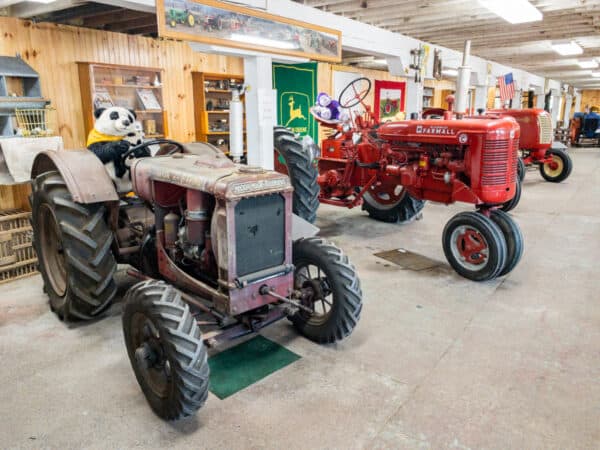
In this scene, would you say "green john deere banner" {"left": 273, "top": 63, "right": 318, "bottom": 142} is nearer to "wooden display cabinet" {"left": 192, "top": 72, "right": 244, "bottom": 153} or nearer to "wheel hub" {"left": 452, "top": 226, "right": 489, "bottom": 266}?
"wooden display cabinet" {"left": 192, "top": 72, "right": 244, "bottom": 153}

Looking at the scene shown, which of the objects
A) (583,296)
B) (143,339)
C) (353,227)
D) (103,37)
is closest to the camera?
(143,339)

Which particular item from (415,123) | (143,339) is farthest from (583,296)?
(143,339)

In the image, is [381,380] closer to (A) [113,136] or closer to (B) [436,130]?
(A) [113,136]

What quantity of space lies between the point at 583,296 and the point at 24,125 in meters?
4.76

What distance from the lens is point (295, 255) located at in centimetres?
244

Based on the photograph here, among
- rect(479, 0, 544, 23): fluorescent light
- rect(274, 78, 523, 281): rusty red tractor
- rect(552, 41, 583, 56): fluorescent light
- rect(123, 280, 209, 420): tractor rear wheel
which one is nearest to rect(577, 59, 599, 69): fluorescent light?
rect(552, 41, 583, 56): fluorescent light

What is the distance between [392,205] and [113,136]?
3.20 metres

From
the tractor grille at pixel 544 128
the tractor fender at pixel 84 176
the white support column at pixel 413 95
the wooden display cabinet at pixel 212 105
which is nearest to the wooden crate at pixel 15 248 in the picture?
the tractor fender at pixel 84 176

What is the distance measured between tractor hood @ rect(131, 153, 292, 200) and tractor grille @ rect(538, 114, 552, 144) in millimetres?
6552

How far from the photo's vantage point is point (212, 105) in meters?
7.57

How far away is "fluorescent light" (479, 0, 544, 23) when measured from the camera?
4.76 m

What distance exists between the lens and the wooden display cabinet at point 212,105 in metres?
7.16

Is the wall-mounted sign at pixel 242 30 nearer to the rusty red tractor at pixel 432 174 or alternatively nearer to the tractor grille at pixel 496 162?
the rusty red tractor at pixel 432 174

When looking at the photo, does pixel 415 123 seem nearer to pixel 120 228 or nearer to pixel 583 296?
pixel 583 296
